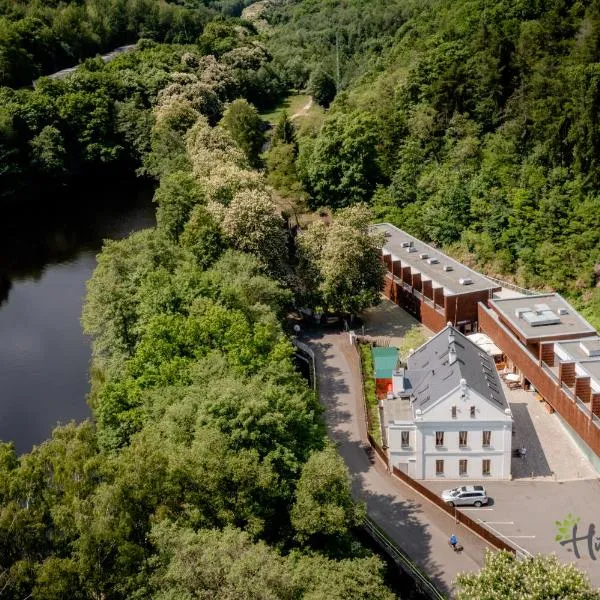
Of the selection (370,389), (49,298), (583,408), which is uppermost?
(49,298)

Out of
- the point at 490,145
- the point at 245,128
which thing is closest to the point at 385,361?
the point at 490,145

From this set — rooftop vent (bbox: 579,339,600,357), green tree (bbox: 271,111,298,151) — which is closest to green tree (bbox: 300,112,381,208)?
green tree (bbox: 271,111,298,151)

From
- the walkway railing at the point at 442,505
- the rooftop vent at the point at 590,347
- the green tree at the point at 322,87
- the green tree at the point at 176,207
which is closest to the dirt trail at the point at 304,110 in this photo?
the green tree at the point at 322,87

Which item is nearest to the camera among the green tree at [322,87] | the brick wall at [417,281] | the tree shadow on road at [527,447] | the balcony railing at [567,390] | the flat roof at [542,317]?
the tree shadow on road at [527,447]

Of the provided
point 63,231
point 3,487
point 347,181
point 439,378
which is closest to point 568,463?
point 439,378

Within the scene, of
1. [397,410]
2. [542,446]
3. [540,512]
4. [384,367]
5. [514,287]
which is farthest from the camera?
[514,287]

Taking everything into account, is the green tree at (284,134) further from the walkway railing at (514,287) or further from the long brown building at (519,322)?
the walkway railing at (514,287)

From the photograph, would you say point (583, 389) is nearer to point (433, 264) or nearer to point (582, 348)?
point (582, 348)
